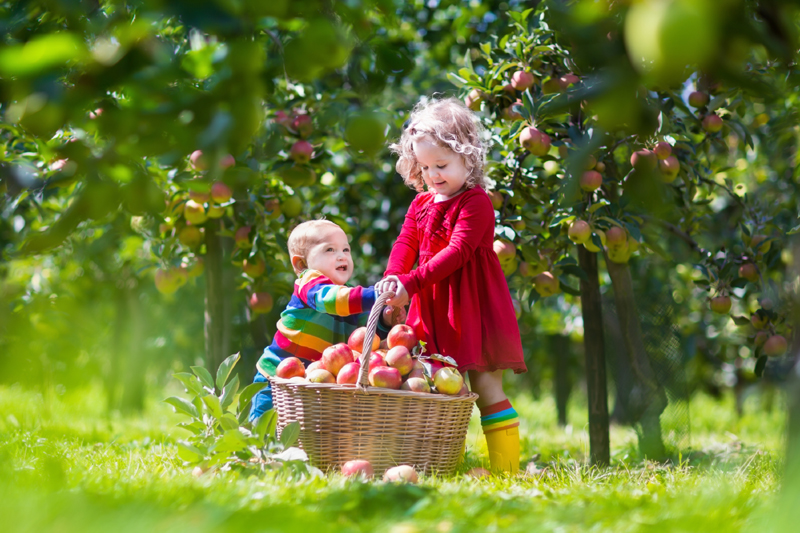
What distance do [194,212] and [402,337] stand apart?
1.16m

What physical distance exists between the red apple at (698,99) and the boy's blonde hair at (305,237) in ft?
5.15

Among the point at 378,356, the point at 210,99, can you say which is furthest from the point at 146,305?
the point at 210,99

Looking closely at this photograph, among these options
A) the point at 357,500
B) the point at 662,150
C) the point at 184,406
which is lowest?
the point at 357,500

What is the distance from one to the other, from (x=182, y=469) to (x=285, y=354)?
20.4 inches

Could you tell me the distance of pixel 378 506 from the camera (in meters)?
1.53

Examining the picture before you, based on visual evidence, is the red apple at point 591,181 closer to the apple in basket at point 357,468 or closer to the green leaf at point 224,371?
the apple in basket at point 357,468

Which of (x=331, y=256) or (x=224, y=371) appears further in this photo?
(x=331, y=256)

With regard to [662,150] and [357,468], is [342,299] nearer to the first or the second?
[357,468]

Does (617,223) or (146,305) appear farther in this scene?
(146,305)

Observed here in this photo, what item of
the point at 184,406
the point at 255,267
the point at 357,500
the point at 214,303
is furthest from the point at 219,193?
the point at 357,500

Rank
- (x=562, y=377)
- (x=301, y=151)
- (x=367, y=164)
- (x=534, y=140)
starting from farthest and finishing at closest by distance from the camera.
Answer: (x=562, y=377) → (x=367, y=164) → (x=301, y=151) → (x=534, y=140)

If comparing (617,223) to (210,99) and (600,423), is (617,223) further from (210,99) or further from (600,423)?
(210,99)

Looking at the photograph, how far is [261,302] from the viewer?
3016 millimetres

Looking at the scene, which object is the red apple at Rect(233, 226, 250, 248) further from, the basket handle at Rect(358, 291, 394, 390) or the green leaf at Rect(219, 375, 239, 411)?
the basket handle at Rect(358, 291, 394, 390)
